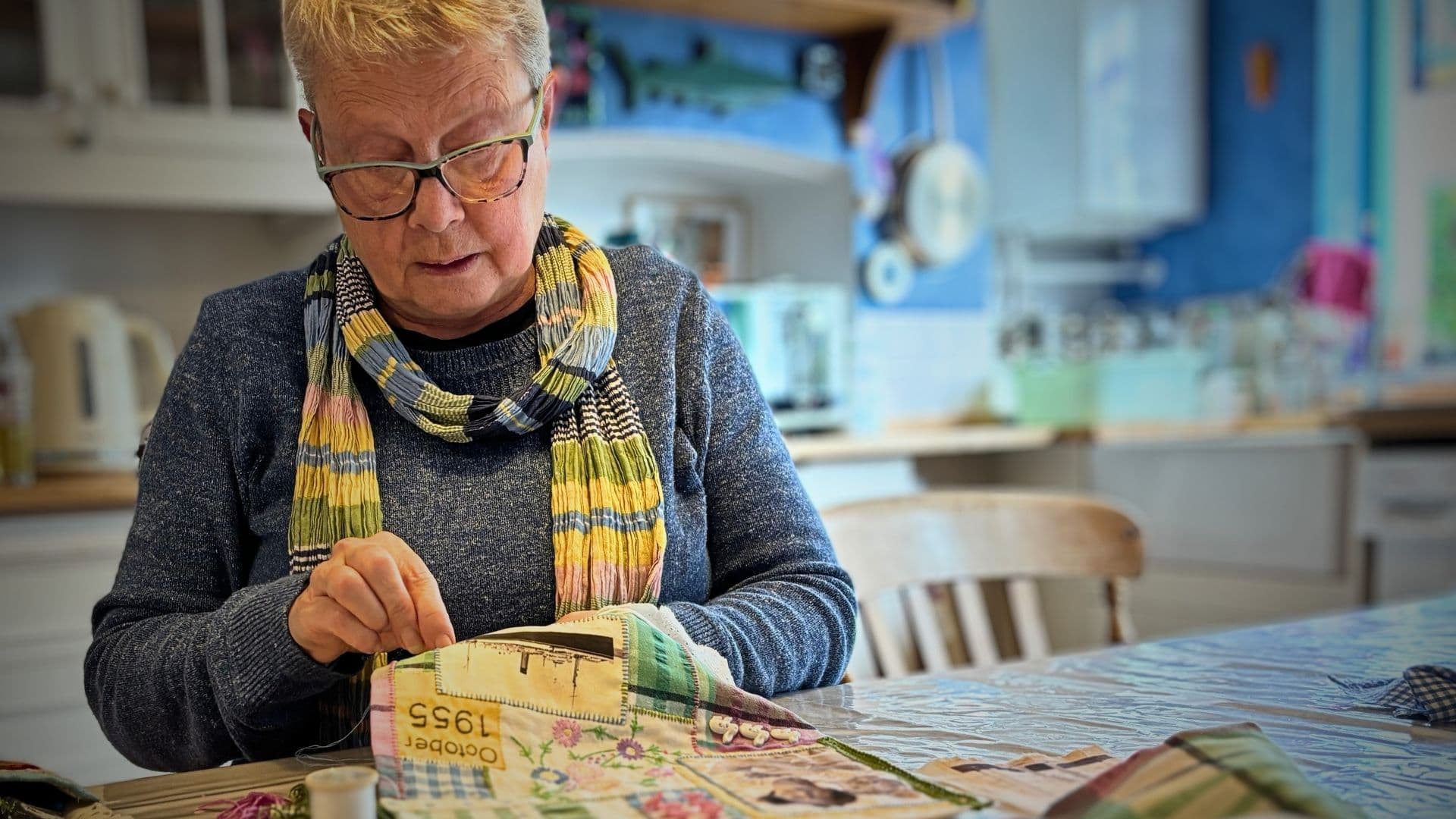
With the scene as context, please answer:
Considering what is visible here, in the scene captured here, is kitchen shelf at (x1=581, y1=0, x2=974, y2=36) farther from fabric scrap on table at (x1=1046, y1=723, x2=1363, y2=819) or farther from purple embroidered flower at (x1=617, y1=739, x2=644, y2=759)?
fabric scrap on table at (x1=1046, y1=723, x2=1363, y2=819)

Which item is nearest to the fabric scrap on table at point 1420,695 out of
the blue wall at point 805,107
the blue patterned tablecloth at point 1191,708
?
the blue patterned tablecloth at point 1191,708

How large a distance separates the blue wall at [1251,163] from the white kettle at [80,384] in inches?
134

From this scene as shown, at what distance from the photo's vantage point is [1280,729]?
2.50 feet

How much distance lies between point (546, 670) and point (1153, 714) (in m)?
0.41

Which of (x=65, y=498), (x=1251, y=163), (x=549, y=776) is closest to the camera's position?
(x=549, y=776)

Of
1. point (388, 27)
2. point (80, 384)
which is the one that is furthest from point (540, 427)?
point (80, 384)

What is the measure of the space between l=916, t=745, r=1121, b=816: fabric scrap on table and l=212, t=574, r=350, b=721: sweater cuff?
41 centimetres

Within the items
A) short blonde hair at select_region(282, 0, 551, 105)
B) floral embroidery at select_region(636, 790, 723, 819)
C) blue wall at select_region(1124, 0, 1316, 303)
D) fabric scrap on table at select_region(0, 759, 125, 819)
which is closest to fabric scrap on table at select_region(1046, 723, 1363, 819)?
floral embroidery at select_region(636, 790, 723, 819)

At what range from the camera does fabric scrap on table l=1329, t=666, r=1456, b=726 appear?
31.2 inches

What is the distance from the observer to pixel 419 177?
904mm

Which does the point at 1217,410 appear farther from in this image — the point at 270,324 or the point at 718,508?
the point at 270,324

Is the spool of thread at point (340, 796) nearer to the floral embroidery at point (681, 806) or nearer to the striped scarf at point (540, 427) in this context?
the floral embroidery at point (681, 806)

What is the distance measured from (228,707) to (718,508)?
413mm

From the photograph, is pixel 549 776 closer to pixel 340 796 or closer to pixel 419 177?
pixel 340 796
